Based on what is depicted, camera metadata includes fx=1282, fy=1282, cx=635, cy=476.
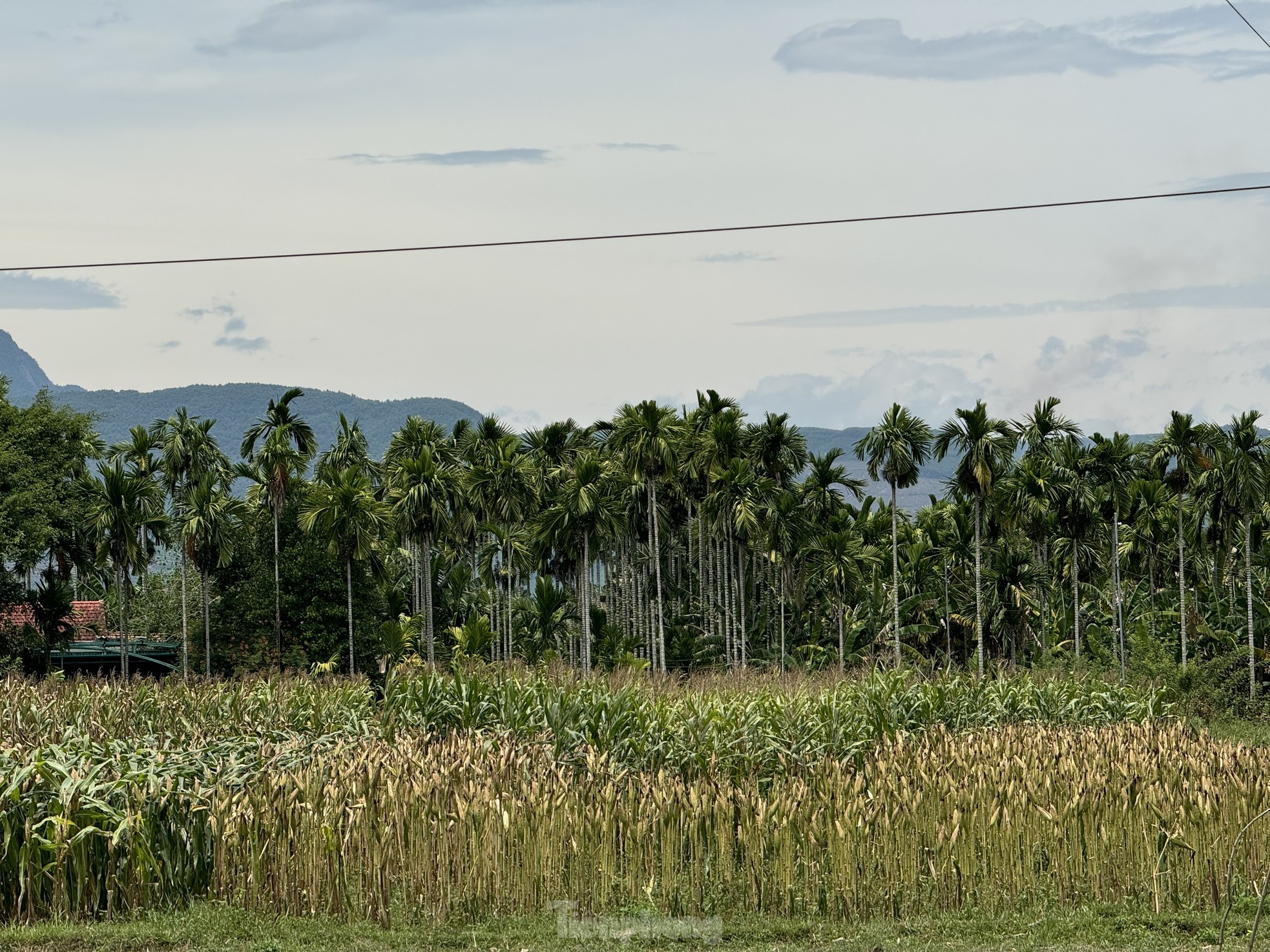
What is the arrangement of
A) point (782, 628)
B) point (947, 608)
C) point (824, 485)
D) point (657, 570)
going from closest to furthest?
1. point (657, 570)
2. point (782, 628)
3. point (824, 485)
4. point (947, 608)

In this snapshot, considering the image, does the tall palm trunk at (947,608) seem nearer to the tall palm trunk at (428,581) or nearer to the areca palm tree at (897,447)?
the areca palm tree at (897,447)

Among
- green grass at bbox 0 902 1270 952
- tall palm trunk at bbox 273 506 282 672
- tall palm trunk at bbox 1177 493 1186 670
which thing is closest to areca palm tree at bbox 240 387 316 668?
tall palm trunk at bbox 273 506 282 672

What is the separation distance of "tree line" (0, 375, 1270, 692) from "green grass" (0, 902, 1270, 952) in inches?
1216

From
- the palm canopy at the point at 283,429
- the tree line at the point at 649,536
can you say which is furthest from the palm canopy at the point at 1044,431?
the palm canopy at the point at 283,429

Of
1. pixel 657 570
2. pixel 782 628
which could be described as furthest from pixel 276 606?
pixel 782 628

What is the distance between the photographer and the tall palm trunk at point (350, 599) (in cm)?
5269

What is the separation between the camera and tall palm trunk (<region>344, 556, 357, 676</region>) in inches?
2074

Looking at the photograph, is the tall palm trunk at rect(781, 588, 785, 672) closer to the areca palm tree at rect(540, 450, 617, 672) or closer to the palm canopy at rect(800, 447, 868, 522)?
the palm canopy at rect(800, 447, 868, 522)

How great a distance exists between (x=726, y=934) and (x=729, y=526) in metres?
45.9

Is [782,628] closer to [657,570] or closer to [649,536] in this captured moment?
[657,570]

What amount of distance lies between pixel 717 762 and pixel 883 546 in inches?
1997

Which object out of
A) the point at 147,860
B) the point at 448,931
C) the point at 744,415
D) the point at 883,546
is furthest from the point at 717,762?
the point at 883,546

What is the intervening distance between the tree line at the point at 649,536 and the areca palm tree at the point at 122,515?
0.15 metres

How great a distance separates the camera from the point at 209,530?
176ft
